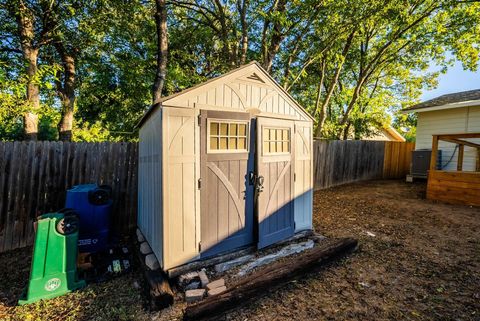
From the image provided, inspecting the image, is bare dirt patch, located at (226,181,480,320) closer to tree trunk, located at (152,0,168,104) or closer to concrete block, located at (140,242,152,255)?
concrete block, located at (140,242,152,255)

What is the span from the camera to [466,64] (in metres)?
11.2

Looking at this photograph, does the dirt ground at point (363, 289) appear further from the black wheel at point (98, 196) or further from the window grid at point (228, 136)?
the window grid at point (228, 136)

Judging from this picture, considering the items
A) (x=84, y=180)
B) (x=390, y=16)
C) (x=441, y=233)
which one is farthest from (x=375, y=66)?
(x=84, y=180)

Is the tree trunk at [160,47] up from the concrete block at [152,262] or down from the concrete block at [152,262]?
up

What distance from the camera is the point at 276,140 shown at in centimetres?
379

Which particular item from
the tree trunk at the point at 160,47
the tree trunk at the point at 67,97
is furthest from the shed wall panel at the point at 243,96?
the tree trunk at the point at 67,97

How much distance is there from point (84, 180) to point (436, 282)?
5968 mm

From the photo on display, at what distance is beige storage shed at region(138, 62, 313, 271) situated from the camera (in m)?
2.86

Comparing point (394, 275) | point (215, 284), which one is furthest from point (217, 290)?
point (394, 275)

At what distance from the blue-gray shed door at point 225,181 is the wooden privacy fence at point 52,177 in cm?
250

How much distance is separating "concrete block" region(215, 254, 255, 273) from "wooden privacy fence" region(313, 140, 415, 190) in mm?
5826

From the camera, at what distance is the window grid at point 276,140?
11.9ft

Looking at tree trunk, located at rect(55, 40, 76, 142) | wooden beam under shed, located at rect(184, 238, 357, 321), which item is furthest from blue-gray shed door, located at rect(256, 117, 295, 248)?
tree trunk, located at rect(55, 40, 76, 142)

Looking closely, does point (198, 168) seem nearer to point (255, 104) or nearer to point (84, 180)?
point (255, 104)
